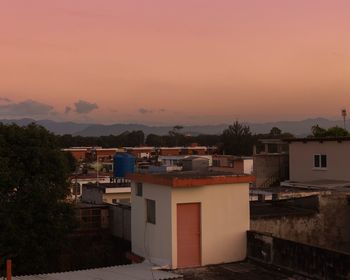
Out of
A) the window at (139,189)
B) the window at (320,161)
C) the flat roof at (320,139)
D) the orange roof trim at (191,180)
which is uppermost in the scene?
the flat roof at (320,139)

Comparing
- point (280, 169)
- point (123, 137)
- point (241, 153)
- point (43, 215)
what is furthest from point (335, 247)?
point (123, 137)

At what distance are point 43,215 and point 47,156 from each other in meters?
3.10

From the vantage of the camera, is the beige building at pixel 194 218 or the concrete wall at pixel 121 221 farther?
the concrete wall at pixel 121 221

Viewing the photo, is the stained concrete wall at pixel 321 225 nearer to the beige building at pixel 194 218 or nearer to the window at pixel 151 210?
the beige building at pixel 194 218

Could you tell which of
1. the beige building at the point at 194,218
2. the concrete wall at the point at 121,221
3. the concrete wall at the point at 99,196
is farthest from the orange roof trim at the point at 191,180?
the concrete wall at the point at 99,196

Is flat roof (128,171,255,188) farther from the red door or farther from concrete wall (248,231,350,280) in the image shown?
concrete wall (248,231,350,280)

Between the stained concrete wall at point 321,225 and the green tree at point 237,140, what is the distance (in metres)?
73.7

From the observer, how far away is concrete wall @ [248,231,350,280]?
12.9m

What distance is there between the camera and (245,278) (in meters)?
14.2

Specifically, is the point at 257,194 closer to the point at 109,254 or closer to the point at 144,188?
the point at 109,254

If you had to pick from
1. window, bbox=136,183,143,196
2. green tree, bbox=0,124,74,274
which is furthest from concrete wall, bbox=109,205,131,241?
window, bbox=136,183,143,196

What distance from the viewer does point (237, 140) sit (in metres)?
98.2

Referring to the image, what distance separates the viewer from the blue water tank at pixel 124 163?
105ft

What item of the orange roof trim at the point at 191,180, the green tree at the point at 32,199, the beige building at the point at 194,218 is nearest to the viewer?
the orange roof trim at the point at 191,180
